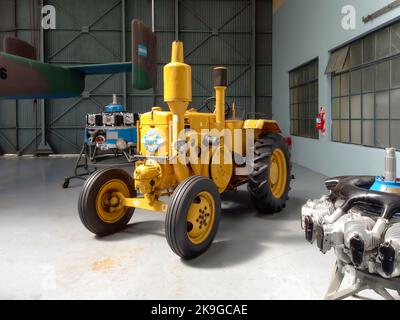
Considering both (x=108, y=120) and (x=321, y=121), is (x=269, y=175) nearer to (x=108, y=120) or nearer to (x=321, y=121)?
(x=321, y=121)

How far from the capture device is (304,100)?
9914 millimetres

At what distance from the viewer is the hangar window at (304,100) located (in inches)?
357

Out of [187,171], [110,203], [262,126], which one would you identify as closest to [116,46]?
[262,126]

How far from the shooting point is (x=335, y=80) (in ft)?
25.6

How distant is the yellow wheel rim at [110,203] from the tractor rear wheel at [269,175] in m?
1.62

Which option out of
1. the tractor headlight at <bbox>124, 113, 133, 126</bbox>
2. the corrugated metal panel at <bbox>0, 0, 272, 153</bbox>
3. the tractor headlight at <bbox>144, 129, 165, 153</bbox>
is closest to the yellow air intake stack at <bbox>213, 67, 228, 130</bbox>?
the tractor headlight at <bbox>144, 129, 165, 153</bbox>

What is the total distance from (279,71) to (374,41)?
20.6 feet

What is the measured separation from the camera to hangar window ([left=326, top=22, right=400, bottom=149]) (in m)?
5.55

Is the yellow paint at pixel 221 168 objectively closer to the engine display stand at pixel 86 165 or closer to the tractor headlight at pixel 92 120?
the engine display stand at pixel 86 165

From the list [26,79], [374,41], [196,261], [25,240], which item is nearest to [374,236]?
[196,261]

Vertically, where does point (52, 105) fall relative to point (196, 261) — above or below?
above

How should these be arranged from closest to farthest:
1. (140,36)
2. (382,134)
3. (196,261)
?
(196,261) → (140,36) → (382,134)

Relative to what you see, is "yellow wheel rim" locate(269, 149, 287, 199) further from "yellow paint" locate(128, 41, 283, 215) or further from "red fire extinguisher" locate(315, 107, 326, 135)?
"red fire extinguisher" locate(315, 107, 326, 135)

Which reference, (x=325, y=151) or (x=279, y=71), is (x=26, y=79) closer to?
(x=325, y=151)
